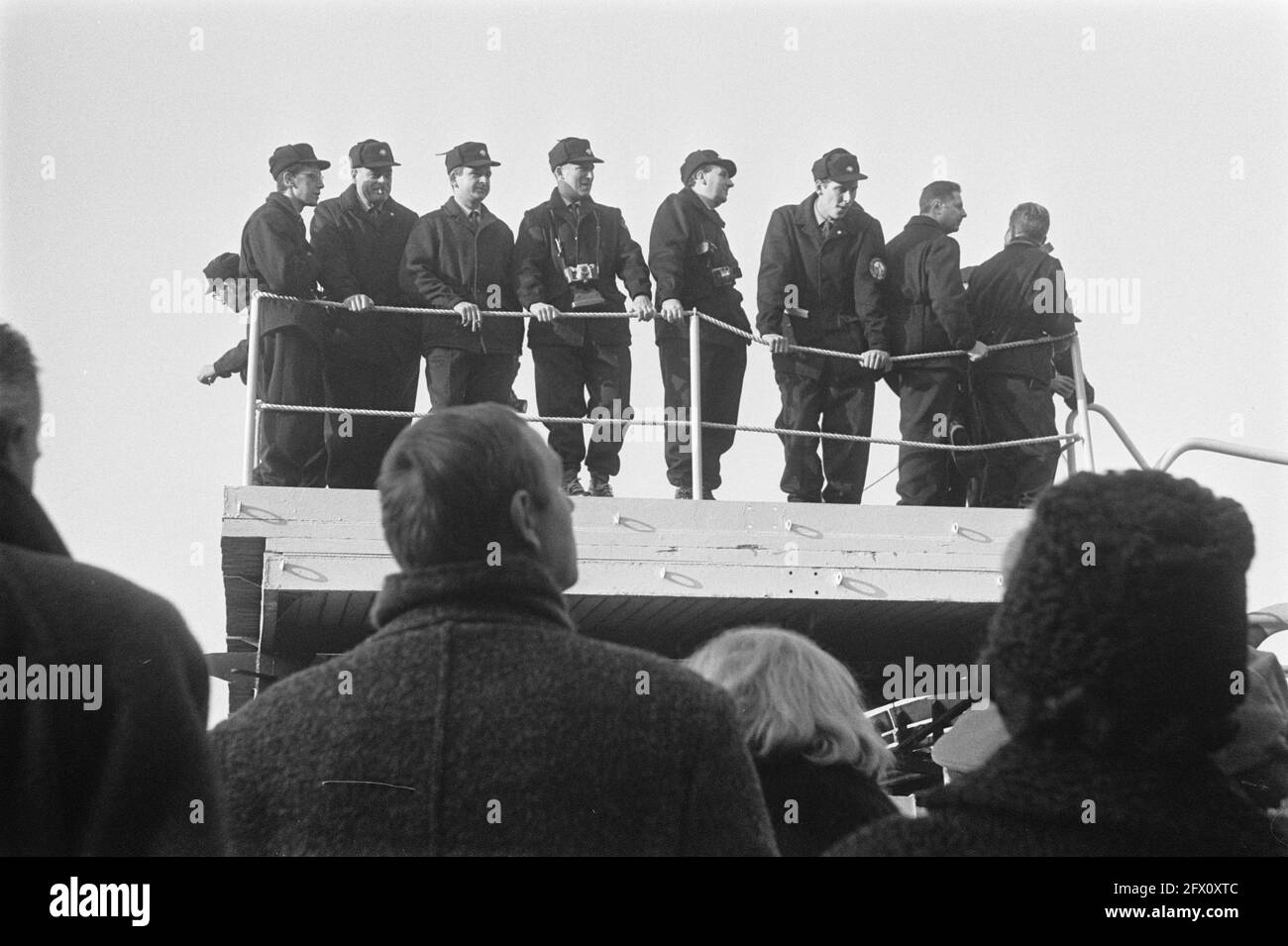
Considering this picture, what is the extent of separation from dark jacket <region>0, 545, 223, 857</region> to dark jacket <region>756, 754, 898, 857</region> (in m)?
1.29

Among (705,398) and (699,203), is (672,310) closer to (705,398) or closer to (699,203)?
(705,398)

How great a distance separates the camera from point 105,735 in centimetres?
207

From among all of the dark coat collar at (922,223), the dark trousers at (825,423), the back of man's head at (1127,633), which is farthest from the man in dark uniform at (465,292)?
the back of man's head at (1127,633)

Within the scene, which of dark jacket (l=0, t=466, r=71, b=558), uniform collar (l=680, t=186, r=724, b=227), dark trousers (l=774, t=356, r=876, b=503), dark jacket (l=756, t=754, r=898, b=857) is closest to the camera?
dark jacket (l=0, t=466, r=71, b=558)

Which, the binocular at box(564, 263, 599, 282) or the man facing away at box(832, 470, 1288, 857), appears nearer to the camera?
the man facing away at box(832, 470, 1288, 857)

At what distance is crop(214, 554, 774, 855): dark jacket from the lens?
7.48 feet

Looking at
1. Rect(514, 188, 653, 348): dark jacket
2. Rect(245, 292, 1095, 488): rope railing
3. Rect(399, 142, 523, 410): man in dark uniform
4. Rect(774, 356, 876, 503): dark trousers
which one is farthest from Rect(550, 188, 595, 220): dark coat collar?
Rect(774, 356, 876, 503): dark trousers

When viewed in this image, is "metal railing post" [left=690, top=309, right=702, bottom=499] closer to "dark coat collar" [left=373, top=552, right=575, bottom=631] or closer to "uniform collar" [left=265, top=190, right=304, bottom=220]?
"uniform collar" [left=265, top=190, right=304, bottom=220]

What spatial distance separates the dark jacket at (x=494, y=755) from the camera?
2281mm

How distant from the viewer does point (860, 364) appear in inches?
316

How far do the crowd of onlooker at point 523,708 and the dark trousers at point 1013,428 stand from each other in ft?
19.7

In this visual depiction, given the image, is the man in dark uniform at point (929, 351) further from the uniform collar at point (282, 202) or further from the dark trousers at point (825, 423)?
the uniform collar at point (282, 202)
